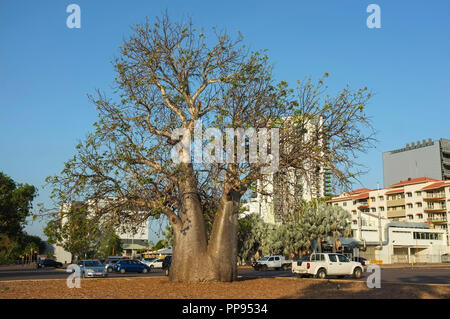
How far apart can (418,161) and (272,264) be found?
8788cm

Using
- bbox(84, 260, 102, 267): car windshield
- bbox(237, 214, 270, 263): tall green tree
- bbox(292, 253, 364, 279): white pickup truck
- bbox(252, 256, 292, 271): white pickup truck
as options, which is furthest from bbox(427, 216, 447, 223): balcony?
bbox(84, 260, 102, 267): car windshield

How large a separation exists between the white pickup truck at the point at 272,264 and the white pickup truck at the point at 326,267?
16.6 m

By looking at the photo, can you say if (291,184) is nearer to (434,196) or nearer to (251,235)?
(251,235)

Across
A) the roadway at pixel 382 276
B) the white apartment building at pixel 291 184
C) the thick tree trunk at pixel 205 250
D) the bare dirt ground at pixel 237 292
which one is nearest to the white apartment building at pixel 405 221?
the roadway at pixel 382 276

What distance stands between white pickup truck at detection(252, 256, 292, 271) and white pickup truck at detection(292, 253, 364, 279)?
54.5 feet

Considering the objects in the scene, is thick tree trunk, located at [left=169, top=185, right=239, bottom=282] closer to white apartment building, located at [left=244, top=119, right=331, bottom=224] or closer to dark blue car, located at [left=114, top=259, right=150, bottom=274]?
white apartment building, located at [left=244, top=119, right=331, bottom=224]

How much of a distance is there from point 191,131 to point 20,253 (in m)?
79.9

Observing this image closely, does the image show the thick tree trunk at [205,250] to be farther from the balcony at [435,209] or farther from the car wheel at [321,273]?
the balcony at [435,209]

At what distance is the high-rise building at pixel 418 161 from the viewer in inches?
4528

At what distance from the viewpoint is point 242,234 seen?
201ft

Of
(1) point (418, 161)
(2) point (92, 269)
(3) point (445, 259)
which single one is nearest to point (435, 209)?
(3) point (445, 259)

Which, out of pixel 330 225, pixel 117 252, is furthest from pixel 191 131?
pixel 117 252

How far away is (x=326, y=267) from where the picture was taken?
2620cm
